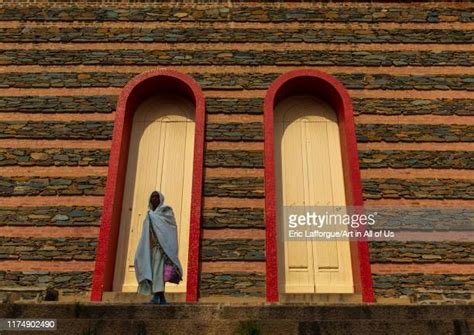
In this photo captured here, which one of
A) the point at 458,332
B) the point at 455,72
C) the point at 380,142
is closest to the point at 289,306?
the point at 458,332

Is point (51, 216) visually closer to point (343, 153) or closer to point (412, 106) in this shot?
point (343, 153)

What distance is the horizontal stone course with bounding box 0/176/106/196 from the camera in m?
8.32

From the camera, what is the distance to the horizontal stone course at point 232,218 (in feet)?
26.6

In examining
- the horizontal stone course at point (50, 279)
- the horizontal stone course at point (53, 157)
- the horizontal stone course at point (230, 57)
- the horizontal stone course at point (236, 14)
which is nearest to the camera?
the horizontal stone course at point (50, 279)

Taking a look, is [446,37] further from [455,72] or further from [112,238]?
[112,238]

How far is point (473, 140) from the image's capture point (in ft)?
28.9

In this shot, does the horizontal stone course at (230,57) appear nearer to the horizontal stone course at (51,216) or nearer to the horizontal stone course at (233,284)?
the horizontal stone course at (51,216)

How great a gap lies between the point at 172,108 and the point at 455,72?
5535 mm

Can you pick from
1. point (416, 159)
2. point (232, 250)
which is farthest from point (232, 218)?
point (416, 159)

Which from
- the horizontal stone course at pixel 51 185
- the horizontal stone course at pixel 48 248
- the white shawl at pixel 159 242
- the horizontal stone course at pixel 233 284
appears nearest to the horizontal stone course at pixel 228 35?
the horizontal stone course at pixel 51 185

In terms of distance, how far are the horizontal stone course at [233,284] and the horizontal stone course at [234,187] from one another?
1.35 metres

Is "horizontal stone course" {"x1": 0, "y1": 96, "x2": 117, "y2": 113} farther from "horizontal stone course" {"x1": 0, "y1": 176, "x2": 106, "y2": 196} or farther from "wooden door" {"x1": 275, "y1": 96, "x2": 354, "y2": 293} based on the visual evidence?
"wooden door" {"x1": 275, "y1": 96, "x2": 354, "y2": 293}
